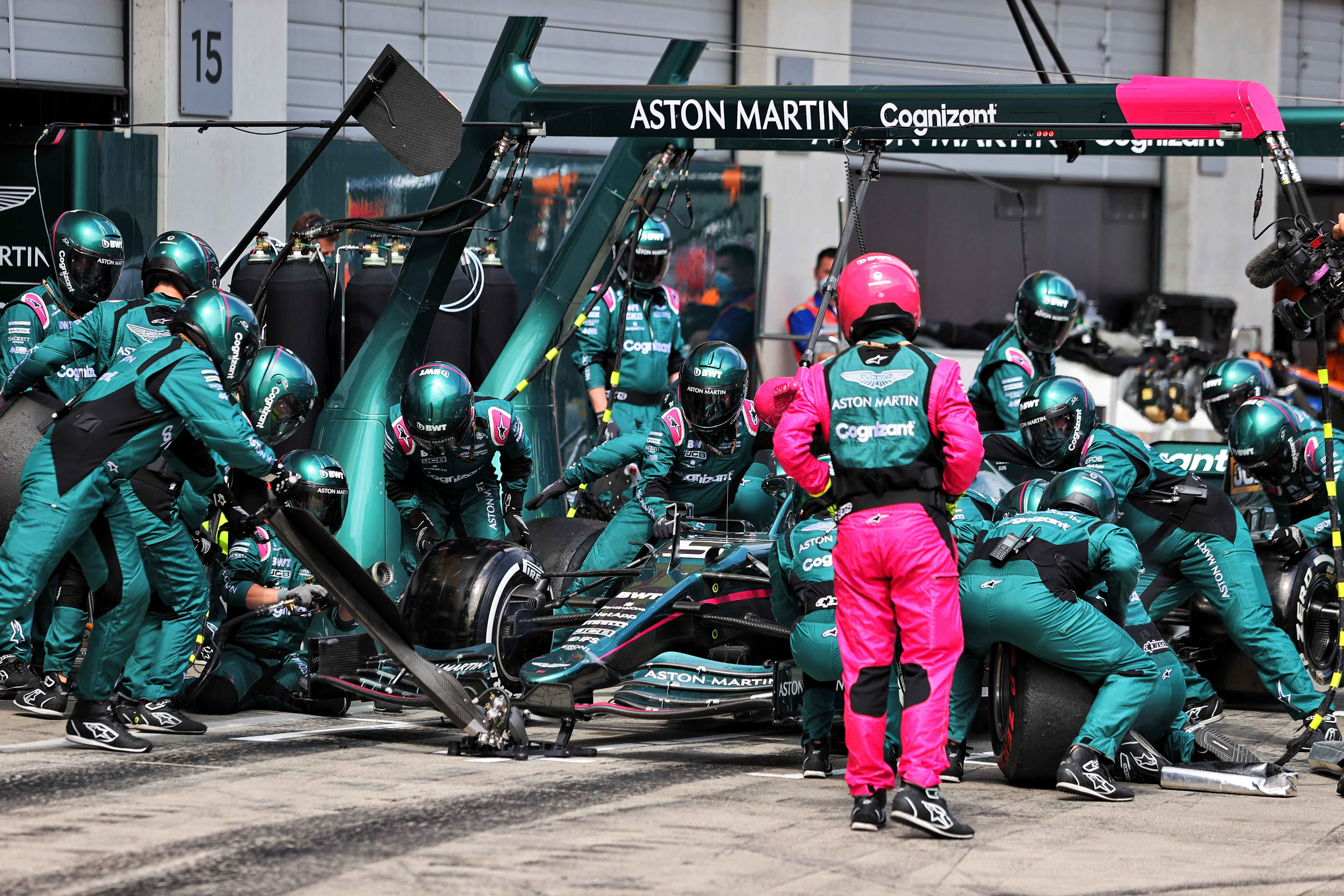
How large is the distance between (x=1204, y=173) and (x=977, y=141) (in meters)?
12.6

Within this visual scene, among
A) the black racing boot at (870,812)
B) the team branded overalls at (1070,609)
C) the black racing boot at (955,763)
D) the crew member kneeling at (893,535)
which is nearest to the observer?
the black racing boot at (870,812)

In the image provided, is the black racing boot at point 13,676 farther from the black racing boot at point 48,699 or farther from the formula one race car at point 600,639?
the formula one race car at point 600,639

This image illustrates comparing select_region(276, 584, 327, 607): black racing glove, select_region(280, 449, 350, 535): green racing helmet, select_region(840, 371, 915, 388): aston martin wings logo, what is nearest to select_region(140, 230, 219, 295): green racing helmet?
select_region(280, 449, 350, 535): green racing helmet

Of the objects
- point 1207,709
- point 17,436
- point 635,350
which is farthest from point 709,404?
point 17,436

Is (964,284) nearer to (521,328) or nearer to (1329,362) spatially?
(1329,362)

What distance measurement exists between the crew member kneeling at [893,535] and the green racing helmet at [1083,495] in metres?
1.25

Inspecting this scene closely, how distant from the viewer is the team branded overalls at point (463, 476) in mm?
9664

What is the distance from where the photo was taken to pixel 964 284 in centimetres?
1977

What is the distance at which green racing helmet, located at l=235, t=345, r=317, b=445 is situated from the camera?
9.12m

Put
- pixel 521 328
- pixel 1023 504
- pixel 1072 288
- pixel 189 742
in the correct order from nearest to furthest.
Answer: pixel 189 742 < pixel 1023 504 < pixel 1072 288 < pixel 521 328

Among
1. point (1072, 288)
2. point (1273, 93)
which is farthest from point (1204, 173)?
point (1072, 288)

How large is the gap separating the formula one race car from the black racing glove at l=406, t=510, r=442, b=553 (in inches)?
34.6

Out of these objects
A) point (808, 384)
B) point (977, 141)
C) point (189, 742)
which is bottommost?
point (189, 742)

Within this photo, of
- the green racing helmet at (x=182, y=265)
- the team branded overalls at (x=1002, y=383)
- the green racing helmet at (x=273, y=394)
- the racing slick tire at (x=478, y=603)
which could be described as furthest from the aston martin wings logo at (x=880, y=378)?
the green racing helmet at (x=182, y=265)
